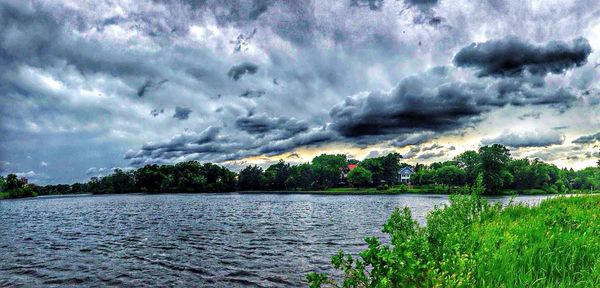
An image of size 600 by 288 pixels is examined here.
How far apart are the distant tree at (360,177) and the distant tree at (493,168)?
2377 inches

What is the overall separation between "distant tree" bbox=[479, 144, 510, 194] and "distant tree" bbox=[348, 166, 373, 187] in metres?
60.4

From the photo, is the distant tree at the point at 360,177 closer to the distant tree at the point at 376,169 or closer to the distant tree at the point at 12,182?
the distant tree at the point at 376,169

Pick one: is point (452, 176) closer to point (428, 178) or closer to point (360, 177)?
point (428, 178)

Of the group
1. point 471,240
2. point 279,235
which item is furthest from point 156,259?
point 471,240

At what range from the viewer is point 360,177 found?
174 m

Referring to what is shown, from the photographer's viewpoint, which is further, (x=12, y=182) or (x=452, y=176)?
(x=12, y=182)

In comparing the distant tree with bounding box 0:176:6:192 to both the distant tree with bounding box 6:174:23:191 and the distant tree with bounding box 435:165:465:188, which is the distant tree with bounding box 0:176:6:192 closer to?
the distant tree with bounding box 6:174:23:191

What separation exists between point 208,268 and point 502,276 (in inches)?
538

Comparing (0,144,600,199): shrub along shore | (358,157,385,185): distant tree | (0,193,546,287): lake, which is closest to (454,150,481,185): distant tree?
(0,144,600,199): shrub along shore

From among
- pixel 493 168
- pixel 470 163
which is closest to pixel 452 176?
pixel 470 163

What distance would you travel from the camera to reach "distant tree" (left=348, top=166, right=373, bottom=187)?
173m

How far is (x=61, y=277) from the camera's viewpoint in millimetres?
14891

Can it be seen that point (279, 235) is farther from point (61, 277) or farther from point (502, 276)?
point (502, 276)

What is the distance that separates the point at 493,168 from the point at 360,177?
67561mm
